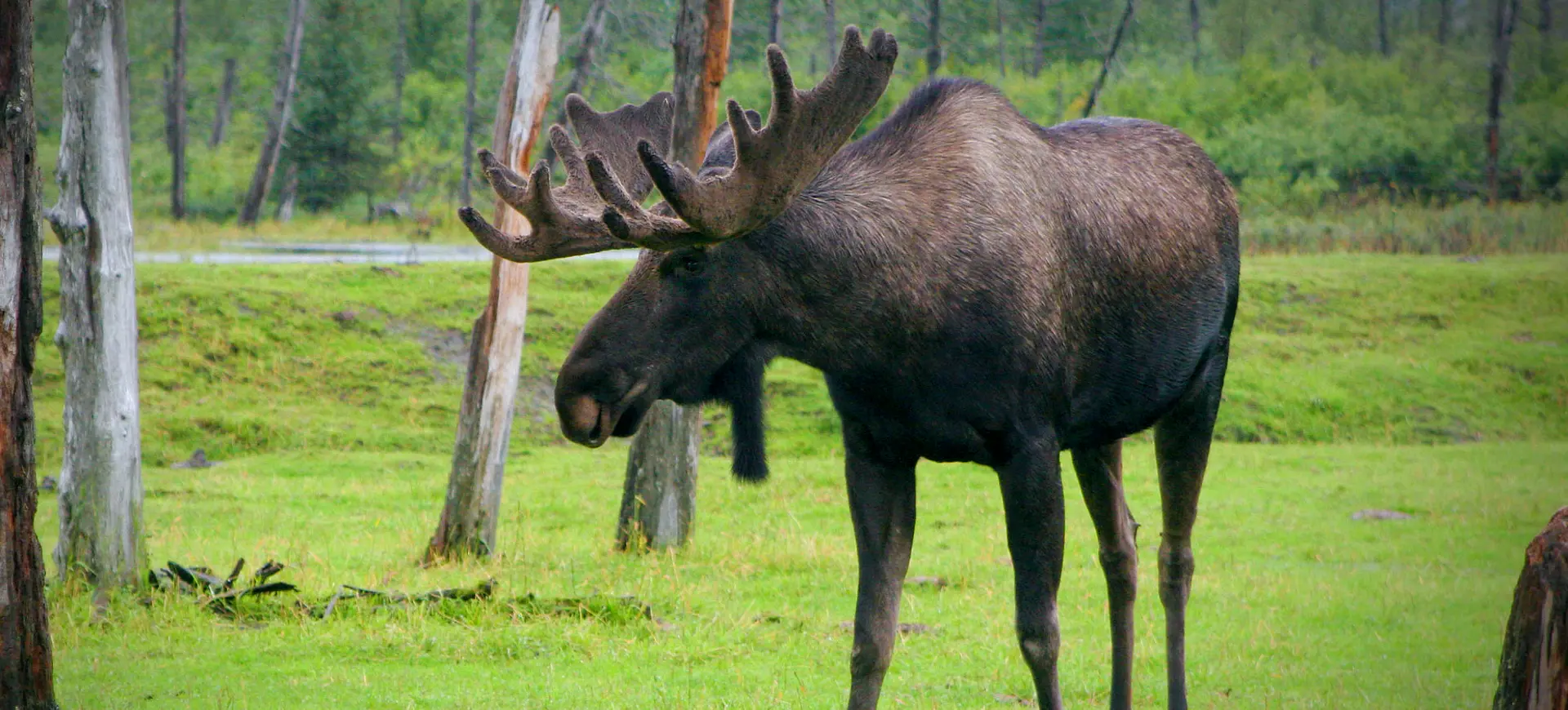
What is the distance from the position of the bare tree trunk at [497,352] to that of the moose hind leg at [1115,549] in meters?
4.94

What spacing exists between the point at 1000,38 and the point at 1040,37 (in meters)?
1.36

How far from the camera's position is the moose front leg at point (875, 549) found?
557cm

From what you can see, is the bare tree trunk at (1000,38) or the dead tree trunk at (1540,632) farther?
the bare tree trunk at (1000,38)

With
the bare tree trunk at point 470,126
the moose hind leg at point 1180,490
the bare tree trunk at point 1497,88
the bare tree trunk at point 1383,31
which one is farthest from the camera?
the bare tree trunk at point 1383,31

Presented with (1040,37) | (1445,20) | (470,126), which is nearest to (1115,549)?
(1040,37)

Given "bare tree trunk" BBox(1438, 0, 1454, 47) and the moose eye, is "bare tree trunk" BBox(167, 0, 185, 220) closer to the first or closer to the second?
the moose eye

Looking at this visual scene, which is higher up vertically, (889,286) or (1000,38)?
(1000,38)

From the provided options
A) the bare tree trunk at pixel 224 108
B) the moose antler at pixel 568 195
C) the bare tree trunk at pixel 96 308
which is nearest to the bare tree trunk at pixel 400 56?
the bare tree trunk at pixel 224 108

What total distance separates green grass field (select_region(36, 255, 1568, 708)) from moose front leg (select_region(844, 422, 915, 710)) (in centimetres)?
124

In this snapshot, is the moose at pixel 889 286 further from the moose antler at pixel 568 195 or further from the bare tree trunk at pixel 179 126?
the bare tree trunk at pixel 179 126

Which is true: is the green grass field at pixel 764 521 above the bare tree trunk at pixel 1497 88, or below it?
below

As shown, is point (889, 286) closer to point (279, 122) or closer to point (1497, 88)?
point (1497, 88)

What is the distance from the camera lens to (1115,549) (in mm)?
6762

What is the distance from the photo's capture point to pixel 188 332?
677 inches
